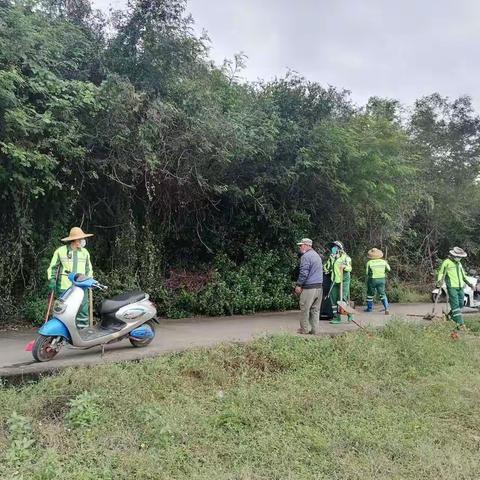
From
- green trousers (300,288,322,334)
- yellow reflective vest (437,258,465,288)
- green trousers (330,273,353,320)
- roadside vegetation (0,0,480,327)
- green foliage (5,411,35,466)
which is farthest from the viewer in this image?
green trousers (330,273,353,320)

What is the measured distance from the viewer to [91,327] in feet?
22.4

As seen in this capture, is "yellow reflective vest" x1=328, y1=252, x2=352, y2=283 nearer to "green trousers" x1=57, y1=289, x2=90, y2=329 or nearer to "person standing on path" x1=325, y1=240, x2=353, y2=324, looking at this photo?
A: "person standing on path" x1=325, y1=240, x2=353, y2=324

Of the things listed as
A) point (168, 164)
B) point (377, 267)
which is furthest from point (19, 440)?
point (377, 267)

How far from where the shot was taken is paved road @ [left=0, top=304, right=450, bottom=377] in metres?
6.41

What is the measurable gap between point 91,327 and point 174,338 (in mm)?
1933

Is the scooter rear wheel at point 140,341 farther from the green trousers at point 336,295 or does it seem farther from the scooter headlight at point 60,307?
the green trousers at point 336,295

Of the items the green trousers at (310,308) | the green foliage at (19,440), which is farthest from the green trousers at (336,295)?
the green foliage at (19,440)

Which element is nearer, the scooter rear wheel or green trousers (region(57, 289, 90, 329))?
green trousers (region(57, 289, 90, 329))

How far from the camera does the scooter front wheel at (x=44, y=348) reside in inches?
249

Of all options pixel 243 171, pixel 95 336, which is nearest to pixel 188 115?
pixel 243 171

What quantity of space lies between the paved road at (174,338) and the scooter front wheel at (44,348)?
0.29 ft

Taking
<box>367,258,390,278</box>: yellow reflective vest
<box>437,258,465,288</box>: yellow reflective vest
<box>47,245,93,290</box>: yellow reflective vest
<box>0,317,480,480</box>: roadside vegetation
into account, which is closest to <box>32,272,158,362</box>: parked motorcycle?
<box>47,245,93,290</box>: yellow reflective vest

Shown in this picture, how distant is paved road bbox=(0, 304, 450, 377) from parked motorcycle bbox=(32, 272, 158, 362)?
18 centimetres

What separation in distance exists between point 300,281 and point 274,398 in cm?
311
